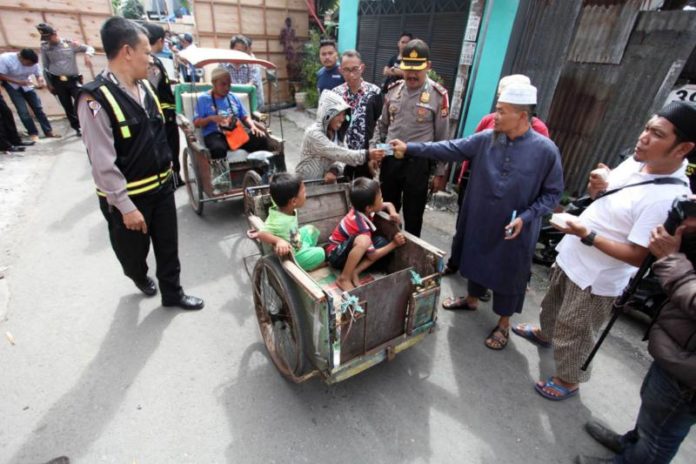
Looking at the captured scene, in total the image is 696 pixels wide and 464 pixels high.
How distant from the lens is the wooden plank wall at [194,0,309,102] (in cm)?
945

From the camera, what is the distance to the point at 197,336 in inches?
119

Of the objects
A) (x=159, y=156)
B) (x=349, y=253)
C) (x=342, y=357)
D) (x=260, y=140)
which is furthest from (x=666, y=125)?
(x=260, y=140)

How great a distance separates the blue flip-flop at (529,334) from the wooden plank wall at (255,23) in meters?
10.2

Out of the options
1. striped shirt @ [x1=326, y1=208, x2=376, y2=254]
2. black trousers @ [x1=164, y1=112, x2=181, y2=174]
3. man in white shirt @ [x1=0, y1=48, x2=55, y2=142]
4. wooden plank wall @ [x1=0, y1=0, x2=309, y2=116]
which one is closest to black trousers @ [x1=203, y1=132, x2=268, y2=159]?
black trousers @ [x1=164, y1=112, x2=181, y2=174]

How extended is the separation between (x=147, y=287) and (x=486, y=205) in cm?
313

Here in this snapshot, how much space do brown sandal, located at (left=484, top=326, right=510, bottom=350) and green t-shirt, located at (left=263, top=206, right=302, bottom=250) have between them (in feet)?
6.05

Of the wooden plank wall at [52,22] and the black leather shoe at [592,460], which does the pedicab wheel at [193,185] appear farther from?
the wooden plank wall at [52,22]

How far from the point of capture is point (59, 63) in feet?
23.3

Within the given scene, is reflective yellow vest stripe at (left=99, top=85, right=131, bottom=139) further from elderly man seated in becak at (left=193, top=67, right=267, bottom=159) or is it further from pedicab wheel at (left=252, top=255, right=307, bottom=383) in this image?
elderly man seated in becak at (left=193, top=67, right=267, bottom=159)

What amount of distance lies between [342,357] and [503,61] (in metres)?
4.68

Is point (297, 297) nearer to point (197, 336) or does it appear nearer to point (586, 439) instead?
point (197, 336)

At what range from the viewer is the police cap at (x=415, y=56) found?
303 cm

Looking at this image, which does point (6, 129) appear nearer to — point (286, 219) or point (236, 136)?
point (236, 136)

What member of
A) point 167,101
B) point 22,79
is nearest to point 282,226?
point 167,101
